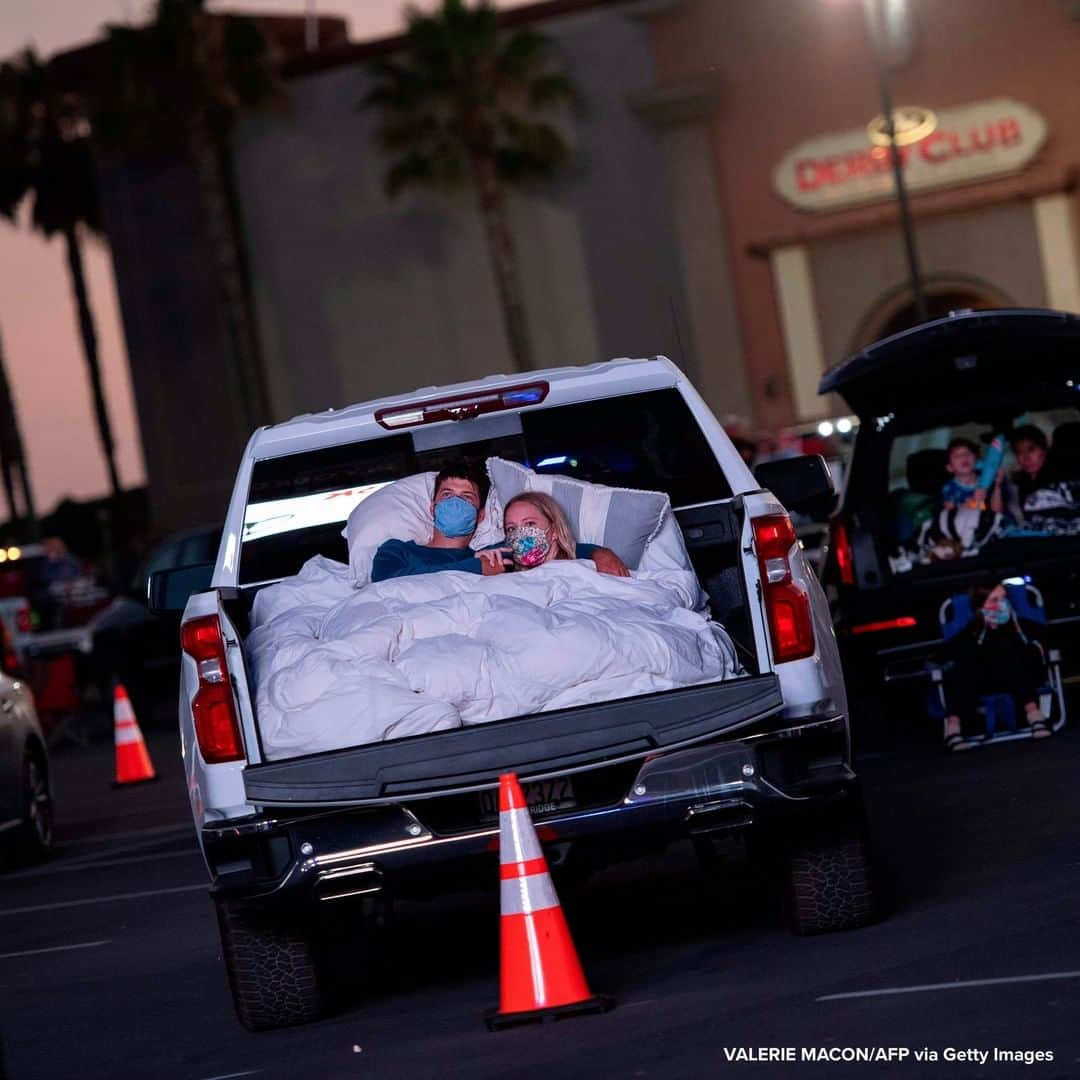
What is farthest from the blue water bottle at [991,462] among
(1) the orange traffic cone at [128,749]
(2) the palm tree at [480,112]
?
(2) the palm tree at [480,112]

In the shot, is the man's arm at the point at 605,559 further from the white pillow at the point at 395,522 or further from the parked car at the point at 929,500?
the parked car at the point at 929,500

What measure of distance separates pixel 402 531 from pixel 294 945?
1.64m

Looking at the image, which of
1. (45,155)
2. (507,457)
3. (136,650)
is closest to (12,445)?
(45,155)

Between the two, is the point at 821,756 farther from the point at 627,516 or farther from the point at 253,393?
the point at 253,393

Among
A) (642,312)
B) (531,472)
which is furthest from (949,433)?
(642,312)

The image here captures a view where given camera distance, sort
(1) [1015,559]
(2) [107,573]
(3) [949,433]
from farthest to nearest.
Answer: (2) [107,573] < (3) [949,433] < (1) [1015,559]

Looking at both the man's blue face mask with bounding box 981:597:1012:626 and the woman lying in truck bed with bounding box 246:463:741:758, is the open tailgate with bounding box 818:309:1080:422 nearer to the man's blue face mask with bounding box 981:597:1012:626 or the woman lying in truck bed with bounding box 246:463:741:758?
the man's blue face mask with bounding box 981:597:1012:626

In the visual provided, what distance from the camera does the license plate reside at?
685 centimetres

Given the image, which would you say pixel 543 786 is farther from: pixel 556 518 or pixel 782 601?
pixel 556 518

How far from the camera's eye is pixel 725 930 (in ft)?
26.1

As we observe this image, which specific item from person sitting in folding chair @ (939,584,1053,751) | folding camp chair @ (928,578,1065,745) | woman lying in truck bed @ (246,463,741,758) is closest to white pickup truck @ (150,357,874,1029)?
woman lying in truck bed @ (246,463,741,758)

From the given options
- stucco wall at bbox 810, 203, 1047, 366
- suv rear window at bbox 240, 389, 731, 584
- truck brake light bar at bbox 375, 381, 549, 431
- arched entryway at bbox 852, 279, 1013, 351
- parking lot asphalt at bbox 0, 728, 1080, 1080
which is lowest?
parking lot asphalt at bbox 0, 728, 1080, 1080

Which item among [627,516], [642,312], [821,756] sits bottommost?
[821,756]

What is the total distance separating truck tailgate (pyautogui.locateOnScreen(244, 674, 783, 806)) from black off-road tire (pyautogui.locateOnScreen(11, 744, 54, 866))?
6.79m
